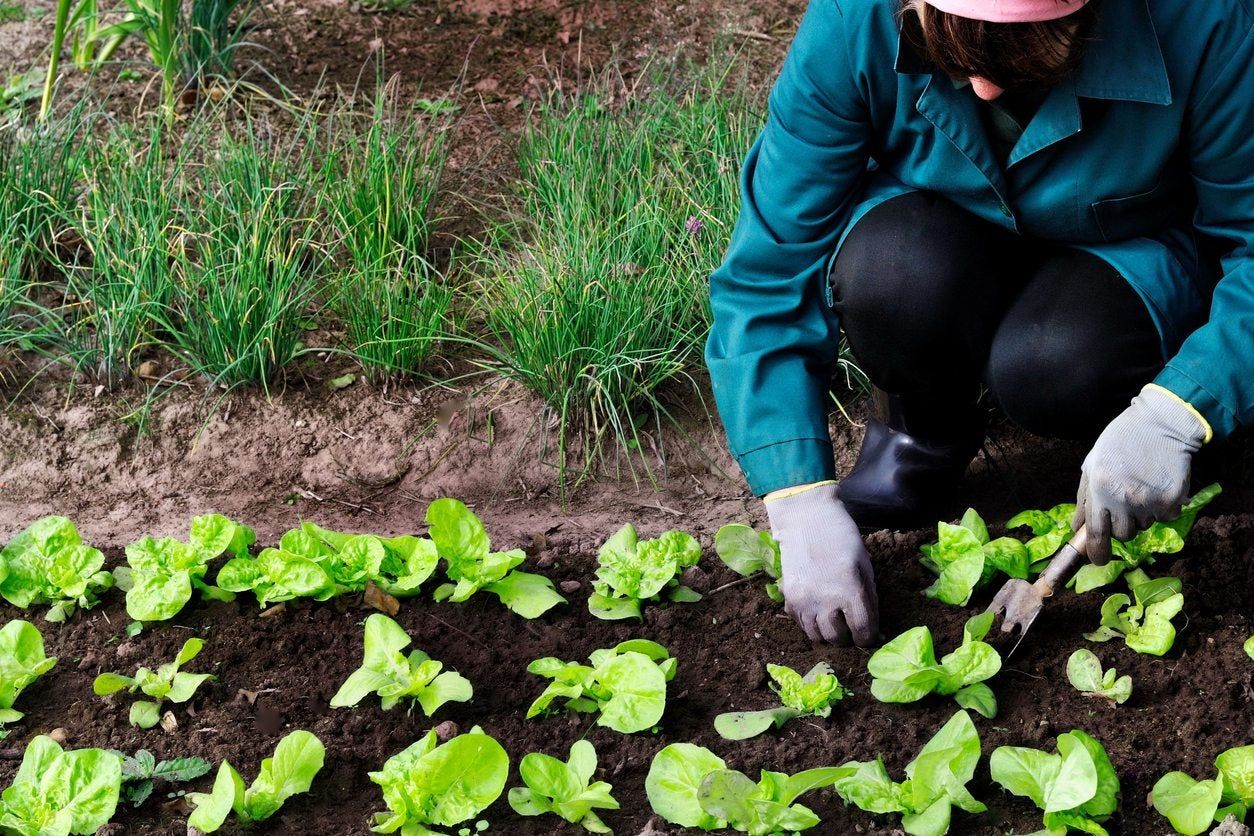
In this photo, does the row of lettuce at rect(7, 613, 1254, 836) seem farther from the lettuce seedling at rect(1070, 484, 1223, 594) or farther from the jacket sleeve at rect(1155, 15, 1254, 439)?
the jacket sleeve at rect(1155, 15, 1254, 439)

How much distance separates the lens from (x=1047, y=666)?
6.22 ft

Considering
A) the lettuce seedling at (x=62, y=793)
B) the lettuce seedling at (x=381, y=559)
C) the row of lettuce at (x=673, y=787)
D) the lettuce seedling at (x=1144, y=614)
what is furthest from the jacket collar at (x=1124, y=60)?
the lettuce seedling at (x=62, y=793)

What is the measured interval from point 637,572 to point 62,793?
34.4 inches

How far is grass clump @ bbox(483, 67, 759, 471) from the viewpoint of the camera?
8.18 feet

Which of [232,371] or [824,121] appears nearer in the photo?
[824,121]

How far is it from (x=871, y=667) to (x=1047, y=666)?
0.30m

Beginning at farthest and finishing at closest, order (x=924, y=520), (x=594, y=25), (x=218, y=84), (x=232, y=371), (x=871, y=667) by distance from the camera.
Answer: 1. (x=594, y=25)
2. (x=218, y=84)
3. (x=232, y=371)
4. (x=924, y=520)
5. (x=871, y=667)

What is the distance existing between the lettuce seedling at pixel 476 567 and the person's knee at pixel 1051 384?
790mm

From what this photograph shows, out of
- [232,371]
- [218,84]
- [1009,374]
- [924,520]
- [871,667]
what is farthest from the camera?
[218,84]

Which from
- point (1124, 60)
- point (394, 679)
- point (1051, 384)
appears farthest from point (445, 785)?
point (1124, 60)

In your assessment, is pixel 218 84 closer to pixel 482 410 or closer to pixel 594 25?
pixel 594 25

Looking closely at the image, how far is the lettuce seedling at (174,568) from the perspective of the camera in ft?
6.45

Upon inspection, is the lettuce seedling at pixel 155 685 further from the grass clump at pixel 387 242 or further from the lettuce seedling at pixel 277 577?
the grass clump at pixel 387 242

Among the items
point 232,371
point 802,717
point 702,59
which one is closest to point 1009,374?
point 802,717
